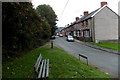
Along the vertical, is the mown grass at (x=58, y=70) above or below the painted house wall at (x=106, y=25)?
below

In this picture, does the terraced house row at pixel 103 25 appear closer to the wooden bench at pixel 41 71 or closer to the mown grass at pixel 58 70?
the mown grass at pixel 58 70

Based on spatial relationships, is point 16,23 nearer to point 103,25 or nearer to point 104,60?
point 104,60

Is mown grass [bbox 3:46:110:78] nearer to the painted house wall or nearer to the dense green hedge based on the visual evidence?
the dense green hedge

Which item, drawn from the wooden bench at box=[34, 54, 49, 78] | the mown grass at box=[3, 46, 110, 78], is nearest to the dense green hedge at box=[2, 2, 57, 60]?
the mown grass at box=[3, 46, 110, 78]

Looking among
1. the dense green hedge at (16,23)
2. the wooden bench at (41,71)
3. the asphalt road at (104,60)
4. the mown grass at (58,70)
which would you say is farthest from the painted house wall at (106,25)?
the wooden bench at (41,71)

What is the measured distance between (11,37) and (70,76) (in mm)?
7098

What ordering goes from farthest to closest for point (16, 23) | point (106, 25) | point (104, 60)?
1. point (106, 25)
2. point (104, 60)
3. point (16, 23)

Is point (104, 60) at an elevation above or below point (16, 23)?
below

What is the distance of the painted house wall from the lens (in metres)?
33.5

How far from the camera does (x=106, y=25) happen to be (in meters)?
34.2

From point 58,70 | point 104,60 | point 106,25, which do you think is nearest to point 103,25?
point 106,25

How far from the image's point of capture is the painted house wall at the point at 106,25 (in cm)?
3347

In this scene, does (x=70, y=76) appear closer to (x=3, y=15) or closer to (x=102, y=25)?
(x=3, y=15)

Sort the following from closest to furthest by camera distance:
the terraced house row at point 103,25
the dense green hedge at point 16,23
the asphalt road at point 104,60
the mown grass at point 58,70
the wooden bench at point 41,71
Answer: the wooden bench at point 41,71, the mown grass at point 58,70, the dense green hedge at point 16,23, the asphalt road at point 104,60, the terraced house row at point 103,25
